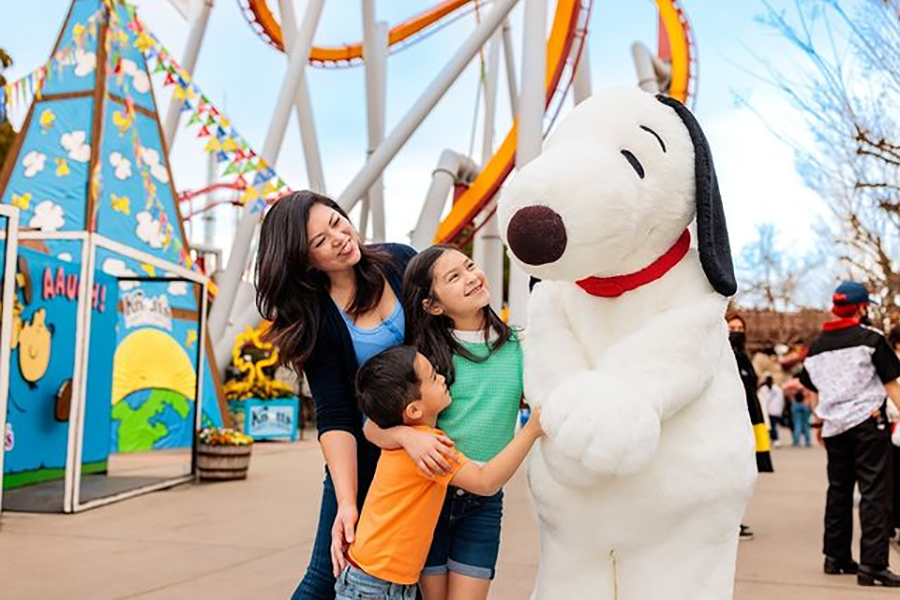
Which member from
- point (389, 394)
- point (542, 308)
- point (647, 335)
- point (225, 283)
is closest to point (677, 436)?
point (647, 335)

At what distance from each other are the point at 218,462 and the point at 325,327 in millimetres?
5757

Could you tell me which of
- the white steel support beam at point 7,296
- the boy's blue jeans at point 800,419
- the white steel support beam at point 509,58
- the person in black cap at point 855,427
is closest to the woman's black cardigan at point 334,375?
the person in black cap at point 855,427

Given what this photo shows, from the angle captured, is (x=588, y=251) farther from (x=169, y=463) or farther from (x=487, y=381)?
(x=169, y=463)

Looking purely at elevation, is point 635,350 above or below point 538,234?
below

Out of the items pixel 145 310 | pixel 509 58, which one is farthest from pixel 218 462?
pixel 509 58

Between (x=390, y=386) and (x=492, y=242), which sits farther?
(x=492, y=242)

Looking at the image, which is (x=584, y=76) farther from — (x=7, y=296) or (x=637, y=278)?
(x=637, y=278)

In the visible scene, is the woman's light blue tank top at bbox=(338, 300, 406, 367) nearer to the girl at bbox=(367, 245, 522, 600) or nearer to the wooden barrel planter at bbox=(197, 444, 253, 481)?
the girl at bbox=(367, 245, 522, 600)

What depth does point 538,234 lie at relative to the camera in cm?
181

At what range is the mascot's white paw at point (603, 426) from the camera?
176 cm

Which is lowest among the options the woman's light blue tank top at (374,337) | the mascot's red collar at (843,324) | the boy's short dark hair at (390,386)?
the boy's short dark hair at (390,386)

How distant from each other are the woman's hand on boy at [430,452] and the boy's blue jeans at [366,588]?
28cm

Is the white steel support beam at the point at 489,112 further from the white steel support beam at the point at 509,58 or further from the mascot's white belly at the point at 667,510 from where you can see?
the mascot's white belly at the point at 667,510

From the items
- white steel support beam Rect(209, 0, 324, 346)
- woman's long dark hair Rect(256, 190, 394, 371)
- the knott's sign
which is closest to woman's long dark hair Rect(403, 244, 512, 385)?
woman's long dark hair Rect(256, 190, 394, 371)
